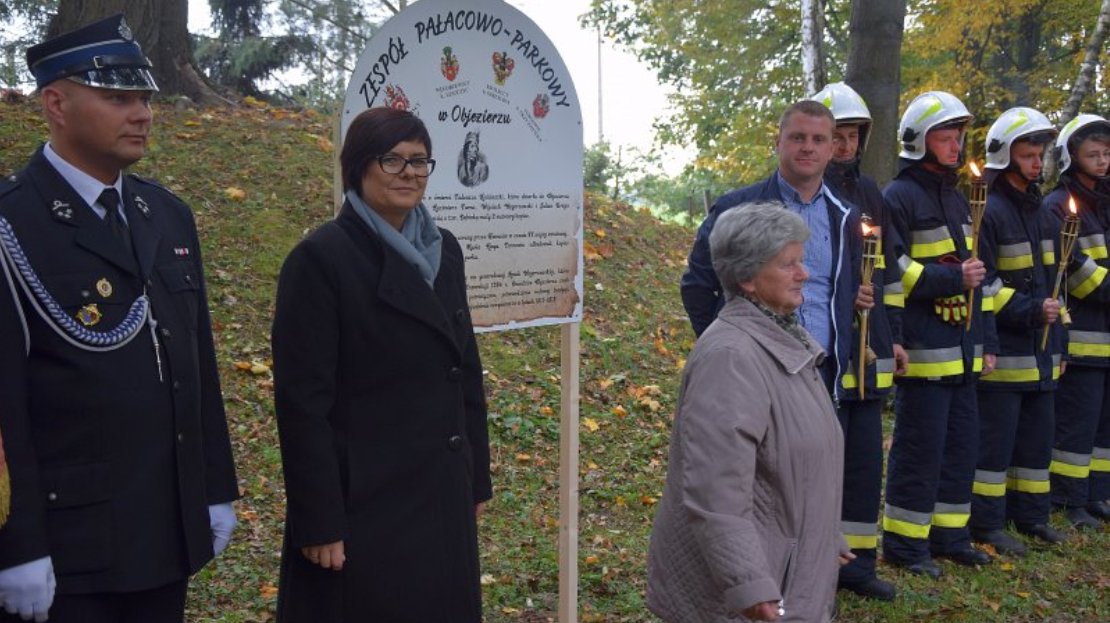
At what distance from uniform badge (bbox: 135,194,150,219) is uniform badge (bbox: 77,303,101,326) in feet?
1.33

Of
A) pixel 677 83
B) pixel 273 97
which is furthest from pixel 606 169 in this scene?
pixel 273 97

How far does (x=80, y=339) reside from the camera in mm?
3041

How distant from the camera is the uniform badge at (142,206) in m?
3.38

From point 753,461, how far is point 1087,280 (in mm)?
5179

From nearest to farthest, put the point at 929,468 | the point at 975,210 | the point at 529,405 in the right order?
the point at 929,468, the point at 975,210, the point at 529,405

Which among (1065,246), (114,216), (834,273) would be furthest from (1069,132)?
(114,216)

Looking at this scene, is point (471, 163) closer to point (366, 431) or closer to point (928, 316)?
point (366, 431)

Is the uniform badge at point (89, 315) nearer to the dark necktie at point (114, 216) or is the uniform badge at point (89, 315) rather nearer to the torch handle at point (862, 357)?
the dark necktie at point (114, 216)

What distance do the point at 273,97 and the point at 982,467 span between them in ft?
40.5

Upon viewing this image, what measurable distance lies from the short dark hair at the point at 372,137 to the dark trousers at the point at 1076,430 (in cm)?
574

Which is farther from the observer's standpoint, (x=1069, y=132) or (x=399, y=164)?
(x=1069, y=132)

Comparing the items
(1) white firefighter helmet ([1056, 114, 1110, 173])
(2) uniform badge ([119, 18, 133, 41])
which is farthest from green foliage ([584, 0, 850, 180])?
(2) uniform badge ([119, 18, 133, 41])

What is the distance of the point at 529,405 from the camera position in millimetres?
8680

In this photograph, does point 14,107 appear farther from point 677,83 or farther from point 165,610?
point 677,83
